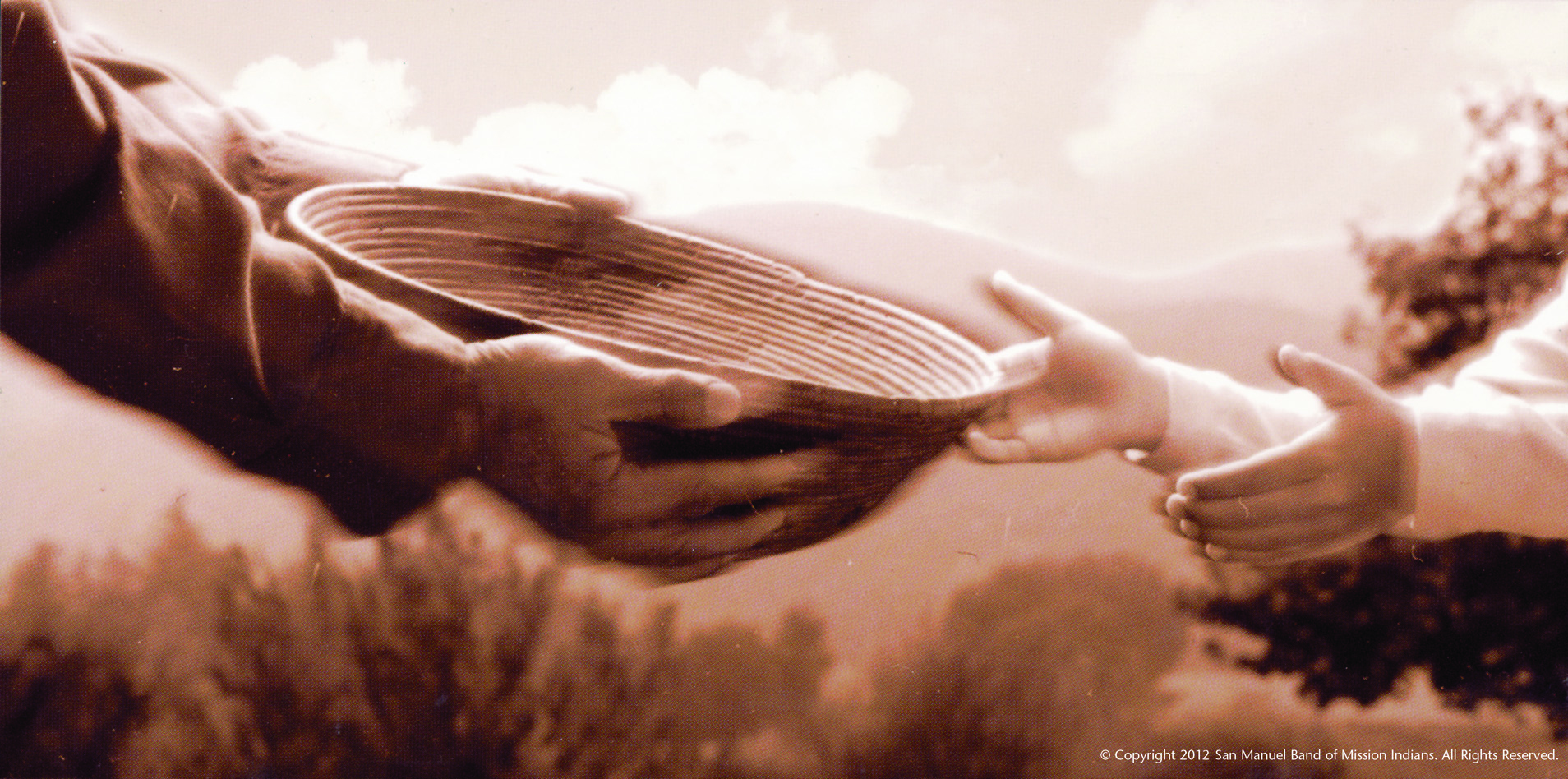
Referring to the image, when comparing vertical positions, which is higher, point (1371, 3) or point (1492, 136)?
point (1371, 3)

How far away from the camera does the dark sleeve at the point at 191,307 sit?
1.34 metres

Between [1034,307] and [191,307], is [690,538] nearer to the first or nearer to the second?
[1034,307]

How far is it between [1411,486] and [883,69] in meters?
0.88

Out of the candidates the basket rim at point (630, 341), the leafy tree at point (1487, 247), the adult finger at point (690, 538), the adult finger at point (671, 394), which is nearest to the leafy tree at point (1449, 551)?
the leafy tree at point (1487, 247)

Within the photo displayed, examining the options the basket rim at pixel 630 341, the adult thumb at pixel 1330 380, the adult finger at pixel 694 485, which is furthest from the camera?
the adult thumb at pixel 1330 380

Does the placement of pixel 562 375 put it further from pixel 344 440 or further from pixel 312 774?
pixel 312 774

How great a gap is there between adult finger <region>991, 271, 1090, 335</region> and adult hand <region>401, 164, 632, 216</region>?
20.0 inches

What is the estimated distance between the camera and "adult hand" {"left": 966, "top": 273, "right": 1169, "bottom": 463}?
1549 millimetres

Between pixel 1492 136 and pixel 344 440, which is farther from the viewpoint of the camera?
pixel 1492 136

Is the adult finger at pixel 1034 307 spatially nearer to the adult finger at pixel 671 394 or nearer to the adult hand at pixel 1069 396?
the adult hand at pixel 1069 396

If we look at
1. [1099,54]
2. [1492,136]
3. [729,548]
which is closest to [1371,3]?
[1492,136]

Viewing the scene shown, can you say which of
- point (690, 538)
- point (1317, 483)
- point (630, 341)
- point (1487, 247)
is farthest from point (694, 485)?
point (1487, 247)

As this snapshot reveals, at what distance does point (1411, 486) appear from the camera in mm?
1548

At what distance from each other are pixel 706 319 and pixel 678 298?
1.8 inches
